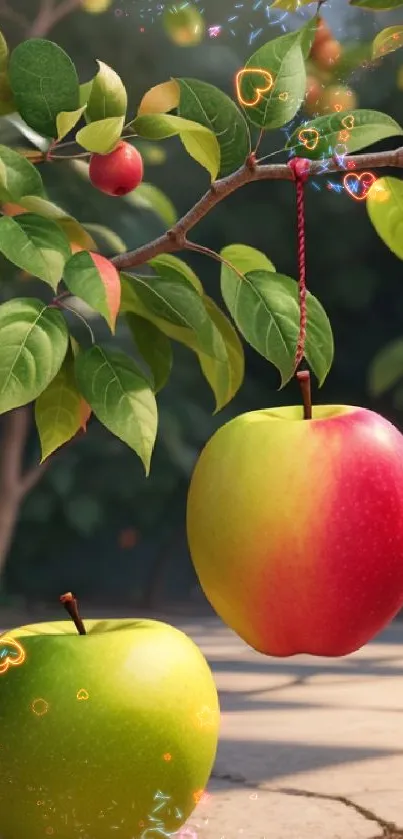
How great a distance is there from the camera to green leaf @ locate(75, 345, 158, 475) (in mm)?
648

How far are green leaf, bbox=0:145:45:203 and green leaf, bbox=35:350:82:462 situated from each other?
0.09 meters

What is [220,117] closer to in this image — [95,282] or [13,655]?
[95,282]

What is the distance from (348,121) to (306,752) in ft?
5.64

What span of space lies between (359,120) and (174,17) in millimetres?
439

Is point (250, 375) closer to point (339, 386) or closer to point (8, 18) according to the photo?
point (339, 386)

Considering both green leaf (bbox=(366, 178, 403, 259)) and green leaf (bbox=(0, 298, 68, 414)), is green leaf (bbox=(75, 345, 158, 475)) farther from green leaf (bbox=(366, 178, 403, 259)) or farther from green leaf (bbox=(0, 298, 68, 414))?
green leaf (bbox=(366, 178, 403, 259))

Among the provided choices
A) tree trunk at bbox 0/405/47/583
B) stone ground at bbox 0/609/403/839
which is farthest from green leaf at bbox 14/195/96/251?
tree trunk at bbox 0/405/47/583

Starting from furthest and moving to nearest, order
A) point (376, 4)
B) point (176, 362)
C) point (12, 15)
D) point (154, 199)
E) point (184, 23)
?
point (176, 362) < point (12, 15) < point (184, 23) < point (154, 199) < point (376, 4)

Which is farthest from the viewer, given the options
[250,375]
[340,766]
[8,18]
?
[250,375]

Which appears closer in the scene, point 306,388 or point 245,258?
point 306,388

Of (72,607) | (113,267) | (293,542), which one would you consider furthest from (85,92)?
(72,607)

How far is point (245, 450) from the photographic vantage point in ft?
1.93

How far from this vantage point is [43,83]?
67 cm

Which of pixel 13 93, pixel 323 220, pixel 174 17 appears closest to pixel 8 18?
pixel 323 220
